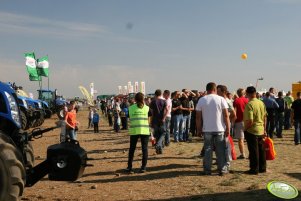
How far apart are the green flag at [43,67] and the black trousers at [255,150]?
1184 inches

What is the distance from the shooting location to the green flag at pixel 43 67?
3609 cm

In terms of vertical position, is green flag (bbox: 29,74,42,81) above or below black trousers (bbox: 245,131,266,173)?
above

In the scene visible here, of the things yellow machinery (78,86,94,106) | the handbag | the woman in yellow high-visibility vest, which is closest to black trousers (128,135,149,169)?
the woman in yellow high-visibility vest

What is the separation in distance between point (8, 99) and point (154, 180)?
4113 millimetres

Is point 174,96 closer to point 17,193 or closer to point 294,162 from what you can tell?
point 294,162

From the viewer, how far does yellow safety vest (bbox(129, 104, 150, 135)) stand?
934 cm

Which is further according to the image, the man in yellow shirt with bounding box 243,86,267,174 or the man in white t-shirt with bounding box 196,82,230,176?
the man in yellow shirt with bounding box 243,86,267,174

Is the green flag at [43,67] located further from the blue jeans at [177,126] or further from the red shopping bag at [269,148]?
the red shopping bag at [269,148]

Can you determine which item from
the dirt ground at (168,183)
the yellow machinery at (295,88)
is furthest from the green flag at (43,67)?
the dirt ground at (168,183)

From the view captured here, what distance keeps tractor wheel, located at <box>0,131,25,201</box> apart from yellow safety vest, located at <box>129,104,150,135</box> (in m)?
4.66

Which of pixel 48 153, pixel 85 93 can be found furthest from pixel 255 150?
pixel 85 93

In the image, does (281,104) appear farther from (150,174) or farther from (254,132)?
(150,174)

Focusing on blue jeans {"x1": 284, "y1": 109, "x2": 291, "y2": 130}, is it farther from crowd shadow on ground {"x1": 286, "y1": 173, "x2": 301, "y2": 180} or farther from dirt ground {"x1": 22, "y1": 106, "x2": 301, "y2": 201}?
crowd shadow on ground {"x1": 286, "y1": 173, "x2": 301, "y2": 180}

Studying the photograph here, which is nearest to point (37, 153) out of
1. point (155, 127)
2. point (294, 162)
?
point (155, 127)
